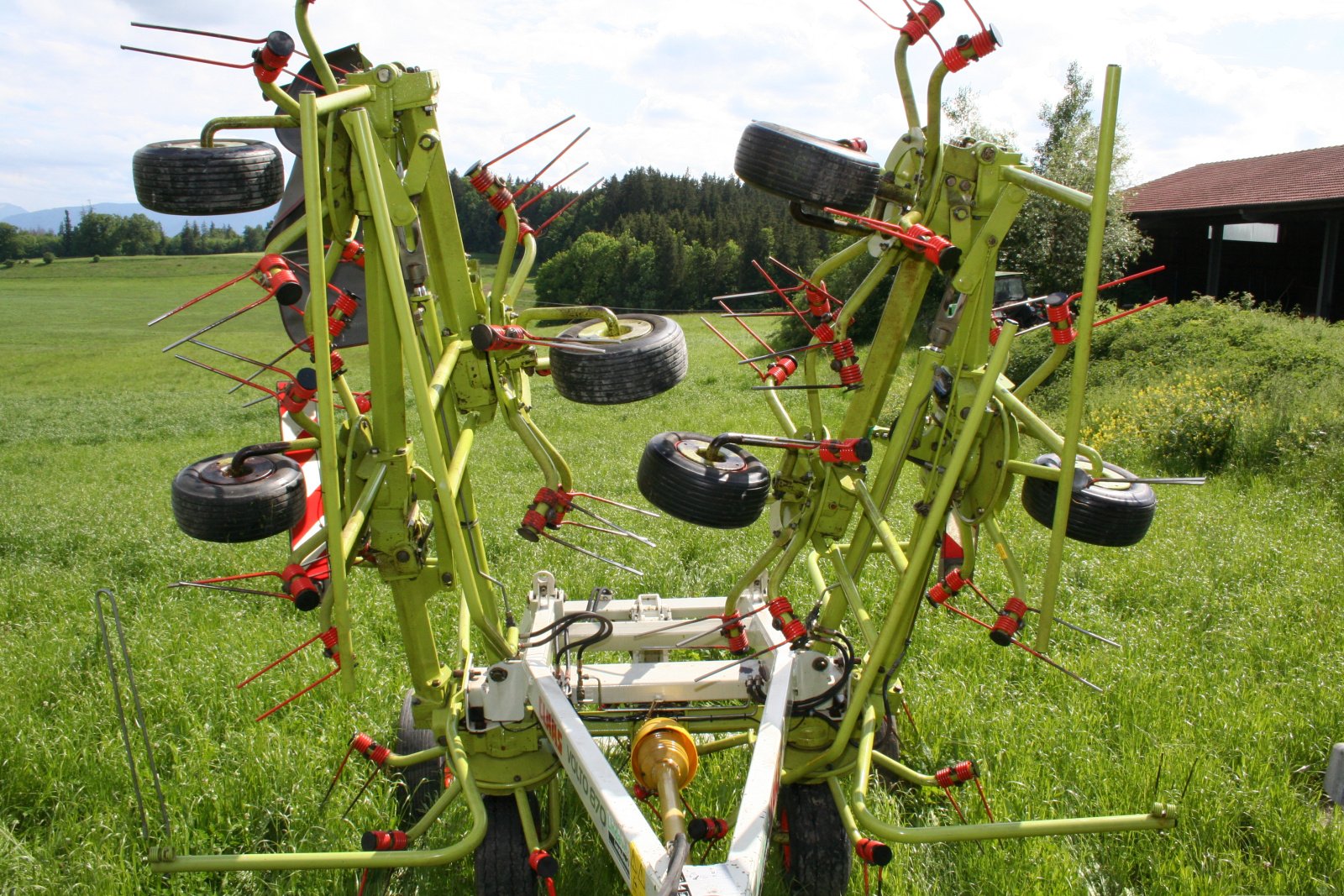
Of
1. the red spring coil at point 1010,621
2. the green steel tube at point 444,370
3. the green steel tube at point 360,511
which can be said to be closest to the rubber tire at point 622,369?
the green steel tube at point 444,370

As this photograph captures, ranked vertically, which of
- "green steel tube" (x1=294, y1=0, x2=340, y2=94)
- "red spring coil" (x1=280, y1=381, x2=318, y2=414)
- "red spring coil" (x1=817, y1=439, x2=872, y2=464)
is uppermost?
"green steel tube" (x1=294, y1=0, x2=340, y2=94)

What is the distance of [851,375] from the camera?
188 inches

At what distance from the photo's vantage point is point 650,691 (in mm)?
4895

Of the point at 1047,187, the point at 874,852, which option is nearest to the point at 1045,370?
the point at 1047,187

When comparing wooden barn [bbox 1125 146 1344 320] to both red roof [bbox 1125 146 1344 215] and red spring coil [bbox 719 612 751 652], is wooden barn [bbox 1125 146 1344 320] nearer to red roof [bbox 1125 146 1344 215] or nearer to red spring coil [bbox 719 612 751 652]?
red roof [bbox 1125 146 1344 215]

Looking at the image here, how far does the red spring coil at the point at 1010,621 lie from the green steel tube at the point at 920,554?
370 millimetres

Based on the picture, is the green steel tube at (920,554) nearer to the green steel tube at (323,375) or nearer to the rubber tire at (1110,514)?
the rubber tire at (1110,514)

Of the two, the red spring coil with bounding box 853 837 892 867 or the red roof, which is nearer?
the red spring coil with bounding box 853 837 892 867

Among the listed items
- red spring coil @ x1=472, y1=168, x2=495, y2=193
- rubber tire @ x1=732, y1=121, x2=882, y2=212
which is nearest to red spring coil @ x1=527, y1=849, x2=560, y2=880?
rubber tire @ x1=732, y1=121, x2=882, y2=212

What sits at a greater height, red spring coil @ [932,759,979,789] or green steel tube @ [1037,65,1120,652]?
Result: green steel tube @ [1037,65,1120,652]

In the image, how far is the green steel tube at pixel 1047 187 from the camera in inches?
155

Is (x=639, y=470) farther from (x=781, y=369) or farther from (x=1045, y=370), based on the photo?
(x=1045, y=370)

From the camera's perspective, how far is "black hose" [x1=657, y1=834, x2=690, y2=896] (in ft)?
9.60

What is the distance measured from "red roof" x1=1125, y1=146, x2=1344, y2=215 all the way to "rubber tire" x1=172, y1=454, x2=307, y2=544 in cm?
2545
